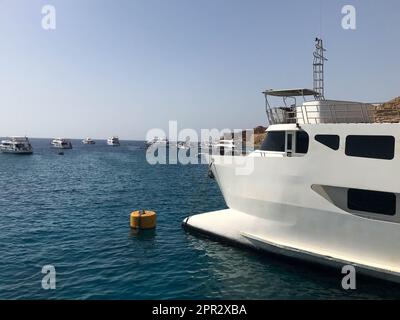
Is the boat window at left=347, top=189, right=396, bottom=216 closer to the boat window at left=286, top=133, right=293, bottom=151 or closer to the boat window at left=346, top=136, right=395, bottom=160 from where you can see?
the boat window at left=346, top=136, right=395, bottom=160

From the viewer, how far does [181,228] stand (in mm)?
19922

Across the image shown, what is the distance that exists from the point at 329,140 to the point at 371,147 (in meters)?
1.50

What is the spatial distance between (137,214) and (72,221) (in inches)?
217

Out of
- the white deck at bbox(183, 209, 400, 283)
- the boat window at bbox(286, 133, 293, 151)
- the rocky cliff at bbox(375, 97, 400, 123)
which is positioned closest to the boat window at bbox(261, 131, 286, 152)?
the boat window at bbox(286, 133, 293, 151)

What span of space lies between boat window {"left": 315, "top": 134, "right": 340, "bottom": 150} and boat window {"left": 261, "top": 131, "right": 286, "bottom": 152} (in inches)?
78.4

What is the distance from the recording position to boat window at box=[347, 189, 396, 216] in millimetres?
11664

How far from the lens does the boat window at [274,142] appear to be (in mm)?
14859

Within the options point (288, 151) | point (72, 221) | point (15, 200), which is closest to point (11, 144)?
point (15, 200)

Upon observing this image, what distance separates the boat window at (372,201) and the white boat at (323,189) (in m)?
0.03

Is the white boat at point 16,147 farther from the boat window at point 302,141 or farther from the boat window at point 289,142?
the boat window at point 302,141

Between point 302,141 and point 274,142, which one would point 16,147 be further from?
point 302,141

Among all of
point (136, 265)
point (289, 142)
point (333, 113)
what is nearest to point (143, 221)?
point (136, 265)

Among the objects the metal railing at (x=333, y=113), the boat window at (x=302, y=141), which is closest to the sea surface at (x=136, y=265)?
the boat window at (x=302, y=141)

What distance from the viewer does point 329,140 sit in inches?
506
